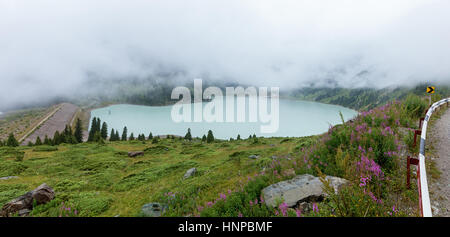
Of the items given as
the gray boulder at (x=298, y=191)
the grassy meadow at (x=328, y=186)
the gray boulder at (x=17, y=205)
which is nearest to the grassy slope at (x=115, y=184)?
the grassy meadow at (x=328, y=186)

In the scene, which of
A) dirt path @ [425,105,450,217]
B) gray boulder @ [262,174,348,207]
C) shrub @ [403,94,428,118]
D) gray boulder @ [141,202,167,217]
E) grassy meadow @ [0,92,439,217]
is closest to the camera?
dirt path @ [425,105,450,217]

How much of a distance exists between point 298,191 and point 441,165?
3.78 m

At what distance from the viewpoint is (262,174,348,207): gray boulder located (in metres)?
4.03

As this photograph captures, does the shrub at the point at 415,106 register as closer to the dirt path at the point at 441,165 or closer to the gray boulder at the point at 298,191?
the dirt path at the point at 441,165

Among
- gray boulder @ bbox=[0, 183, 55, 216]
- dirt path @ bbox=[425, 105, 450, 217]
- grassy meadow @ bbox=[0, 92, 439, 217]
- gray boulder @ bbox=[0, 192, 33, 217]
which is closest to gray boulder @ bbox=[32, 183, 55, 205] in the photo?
gray boulder @ bbox=[0, 183, 55, 216]

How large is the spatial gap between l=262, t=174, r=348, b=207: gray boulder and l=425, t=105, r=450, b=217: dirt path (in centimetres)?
146

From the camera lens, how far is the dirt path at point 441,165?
10.8 feet

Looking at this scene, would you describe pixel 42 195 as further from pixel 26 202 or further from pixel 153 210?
pixel 153 210

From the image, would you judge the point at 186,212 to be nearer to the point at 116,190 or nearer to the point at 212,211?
the point at 212,211

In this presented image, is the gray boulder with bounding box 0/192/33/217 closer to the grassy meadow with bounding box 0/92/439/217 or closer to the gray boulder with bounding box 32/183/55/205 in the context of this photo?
the gray boulder with bounding box 32/183/55/205

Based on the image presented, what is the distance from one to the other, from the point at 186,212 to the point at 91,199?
6.63 metres

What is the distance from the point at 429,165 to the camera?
4492 millimetres

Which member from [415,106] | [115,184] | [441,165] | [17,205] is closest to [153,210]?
[17,205]
